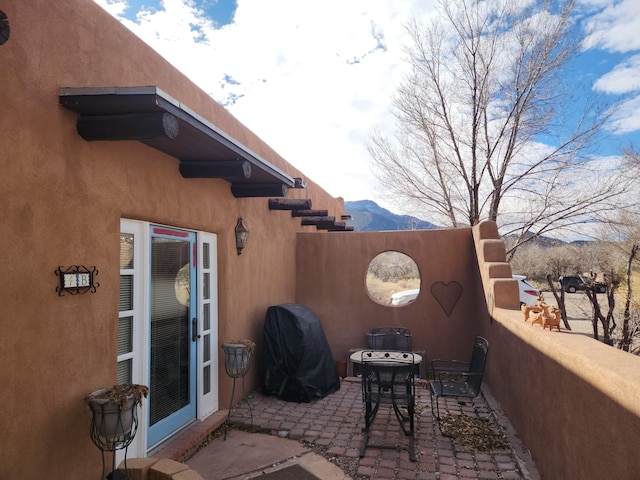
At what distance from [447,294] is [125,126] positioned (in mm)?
5858

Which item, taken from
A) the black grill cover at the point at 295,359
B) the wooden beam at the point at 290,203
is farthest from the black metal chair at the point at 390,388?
the wooden beam at the point at 290,203

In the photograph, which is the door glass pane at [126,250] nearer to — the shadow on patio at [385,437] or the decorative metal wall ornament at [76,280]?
the decorative metal wall ornament at [76,280]

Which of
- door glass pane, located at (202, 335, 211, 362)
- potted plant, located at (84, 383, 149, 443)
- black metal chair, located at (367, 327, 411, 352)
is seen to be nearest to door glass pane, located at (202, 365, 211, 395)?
A: door glass pane, located at (202, 335, 211, 362)

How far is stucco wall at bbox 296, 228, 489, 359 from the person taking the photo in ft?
22.8

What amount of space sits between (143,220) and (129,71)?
4.09ft

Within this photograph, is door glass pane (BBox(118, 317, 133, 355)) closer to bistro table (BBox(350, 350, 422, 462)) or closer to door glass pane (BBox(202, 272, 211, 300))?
door glass pane (BBox(202, 272, 211, 300))

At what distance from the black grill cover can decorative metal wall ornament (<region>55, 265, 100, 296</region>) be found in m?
3.04

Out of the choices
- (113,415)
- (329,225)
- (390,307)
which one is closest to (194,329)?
(113,415)

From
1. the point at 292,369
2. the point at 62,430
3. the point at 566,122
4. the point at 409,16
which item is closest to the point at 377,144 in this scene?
the point at 409,16

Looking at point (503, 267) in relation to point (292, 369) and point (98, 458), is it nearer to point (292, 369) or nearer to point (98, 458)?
point (292, 369)

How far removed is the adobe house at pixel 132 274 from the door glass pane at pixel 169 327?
0.06 feet

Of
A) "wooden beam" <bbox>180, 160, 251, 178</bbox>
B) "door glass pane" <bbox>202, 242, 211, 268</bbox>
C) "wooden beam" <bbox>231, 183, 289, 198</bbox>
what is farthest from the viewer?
"wooden beam" <bbox>231, 183, 289, 198</bbox>

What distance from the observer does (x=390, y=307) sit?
7191 millimetres

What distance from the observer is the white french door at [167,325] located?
3357 mm
